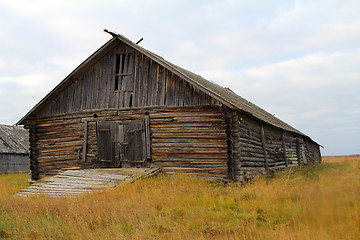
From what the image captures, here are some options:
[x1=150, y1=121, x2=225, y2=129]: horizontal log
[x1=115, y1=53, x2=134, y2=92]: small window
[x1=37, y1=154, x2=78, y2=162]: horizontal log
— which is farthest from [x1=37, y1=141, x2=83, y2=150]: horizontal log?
[x1=150, y1=121, x2=225, y2=129]: horizontal log

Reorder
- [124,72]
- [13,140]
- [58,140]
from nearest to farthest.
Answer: [124,72], [58,140], [13,140]

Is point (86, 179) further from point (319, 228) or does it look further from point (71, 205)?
point (319, 228)

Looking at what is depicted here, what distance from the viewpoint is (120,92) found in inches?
578

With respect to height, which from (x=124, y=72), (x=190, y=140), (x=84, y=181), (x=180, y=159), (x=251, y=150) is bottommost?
(x=84, y=181)

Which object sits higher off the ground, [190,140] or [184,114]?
[184,114]

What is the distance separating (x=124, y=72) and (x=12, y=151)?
19.3 m

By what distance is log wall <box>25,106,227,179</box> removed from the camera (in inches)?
507

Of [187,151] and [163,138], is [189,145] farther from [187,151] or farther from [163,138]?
[163,138]

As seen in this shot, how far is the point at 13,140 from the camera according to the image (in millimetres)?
30844

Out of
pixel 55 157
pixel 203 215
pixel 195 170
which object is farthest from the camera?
pixel 55 157

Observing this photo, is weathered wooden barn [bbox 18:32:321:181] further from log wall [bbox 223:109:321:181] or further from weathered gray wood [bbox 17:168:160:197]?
weathered gray wood [bbox 17:168:160:197]

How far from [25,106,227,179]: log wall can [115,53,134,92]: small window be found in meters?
1.16

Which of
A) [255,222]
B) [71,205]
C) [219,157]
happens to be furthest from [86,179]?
[255,222]

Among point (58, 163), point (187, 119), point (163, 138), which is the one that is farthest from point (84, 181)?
point (58, 163)
